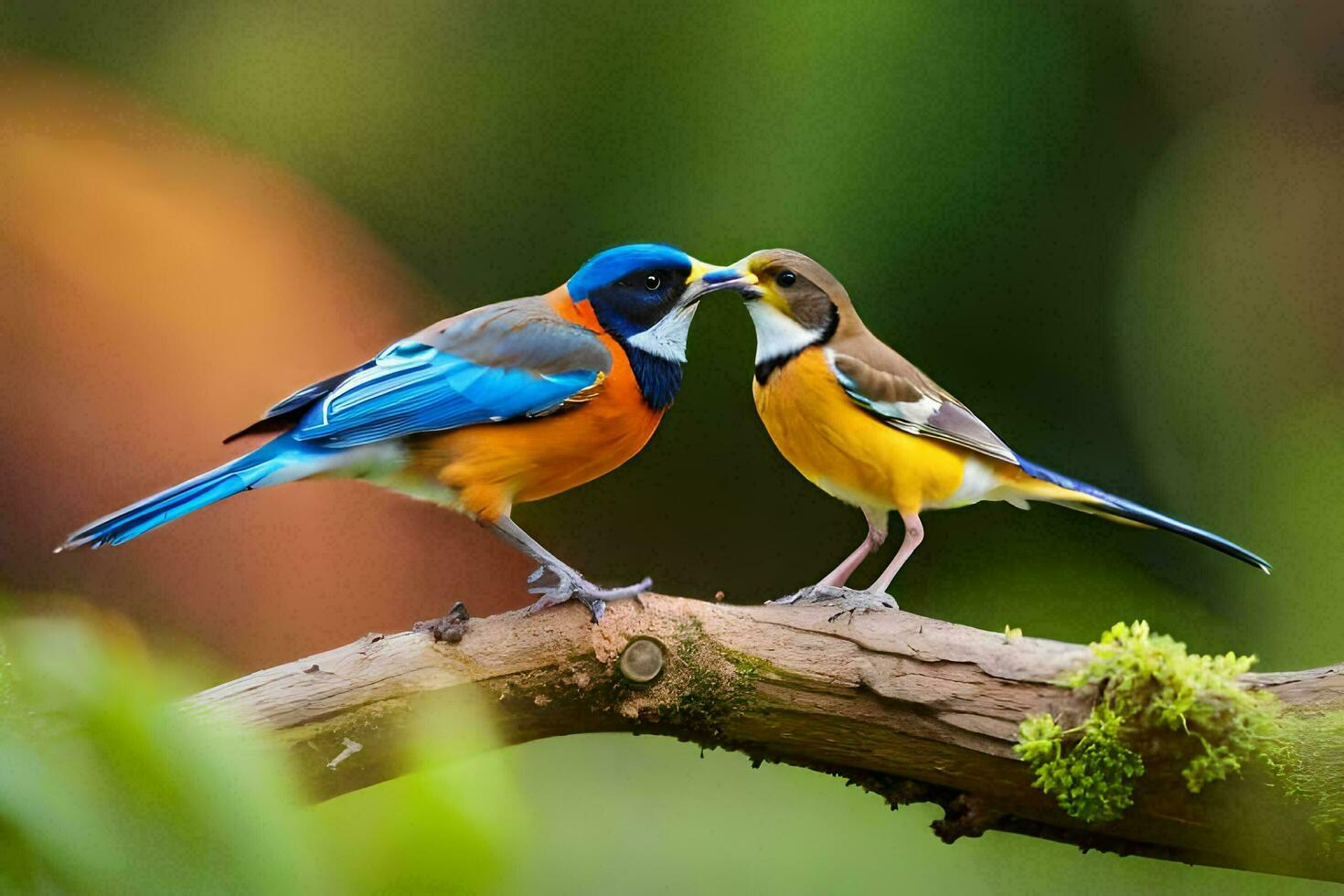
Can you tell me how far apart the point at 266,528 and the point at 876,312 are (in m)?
1.76

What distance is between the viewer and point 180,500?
214 centimetres

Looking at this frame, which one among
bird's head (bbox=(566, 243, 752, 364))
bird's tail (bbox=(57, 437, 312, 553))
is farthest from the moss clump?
bird's tail (bbox=(57, 437, 312, 553))

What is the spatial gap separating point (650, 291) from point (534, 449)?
360mm

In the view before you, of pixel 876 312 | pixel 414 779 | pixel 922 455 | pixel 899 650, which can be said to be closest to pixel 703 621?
pixel 899 650

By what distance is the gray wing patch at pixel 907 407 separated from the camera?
8.12 feet

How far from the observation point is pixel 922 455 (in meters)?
2.50

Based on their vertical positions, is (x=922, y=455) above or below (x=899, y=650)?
above

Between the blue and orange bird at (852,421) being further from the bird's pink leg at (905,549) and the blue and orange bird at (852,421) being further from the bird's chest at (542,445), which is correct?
the bird's chest at (542,445)

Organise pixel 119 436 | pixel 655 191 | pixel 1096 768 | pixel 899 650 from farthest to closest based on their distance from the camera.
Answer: pixel 655 191
pixel 119 436
pixel 899 650
pixel 1096 768

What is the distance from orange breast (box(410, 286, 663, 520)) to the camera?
2336 mm

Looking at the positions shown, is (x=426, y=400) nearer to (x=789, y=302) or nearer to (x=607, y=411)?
(x=607, y=411)

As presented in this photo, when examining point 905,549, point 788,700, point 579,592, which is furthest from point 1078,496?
point 579,592

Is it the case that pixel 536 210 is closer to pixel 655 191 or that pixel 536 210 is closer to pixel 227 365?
pixel 655 191

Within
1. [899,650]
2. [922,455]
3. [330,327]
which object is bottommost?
[899,650]
